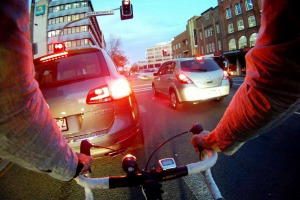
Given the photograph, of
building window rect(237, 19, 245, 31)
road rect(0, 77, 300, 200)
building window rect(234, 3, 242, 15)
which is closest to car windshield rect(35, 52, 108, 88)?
road rect(0, 77, 300, 200)

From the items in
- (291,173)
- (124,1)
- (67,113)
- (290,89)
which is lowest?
(291,173)

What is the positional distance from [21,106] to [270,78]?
30.3 inches

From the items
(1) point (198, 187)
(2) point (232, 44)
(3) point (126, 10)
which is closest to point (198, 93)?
(1) point (198, 187)

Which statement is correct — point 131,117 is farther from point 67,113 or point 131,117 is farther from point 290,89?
point 290,89

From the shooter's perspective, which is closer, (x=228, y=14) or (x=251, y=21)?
(x=251, y=21)

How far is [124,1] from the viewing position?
14.0 metres

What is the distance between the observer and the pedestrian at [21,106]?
56 cm

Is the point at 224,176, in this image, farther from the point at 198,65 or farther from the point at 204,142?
the point at 198,65

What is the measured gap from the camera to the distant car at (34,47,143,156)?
2787 millimetres

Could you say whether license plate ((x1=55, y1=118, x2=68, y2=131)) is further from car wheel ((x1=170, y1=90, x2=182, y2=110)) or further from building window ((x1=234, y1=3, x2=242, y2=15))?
building window ((x1=234, y1=3, x2=242, y2=15))

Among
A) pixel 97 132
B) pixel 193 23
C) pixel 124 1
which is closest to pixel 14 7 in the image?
pixel 97 132

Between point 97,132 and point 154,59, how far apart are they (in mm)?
165200

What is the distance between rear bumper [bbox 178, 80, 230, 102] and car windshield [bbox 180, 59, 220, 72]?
1.98 ft

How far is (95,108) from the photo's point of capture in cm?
279
